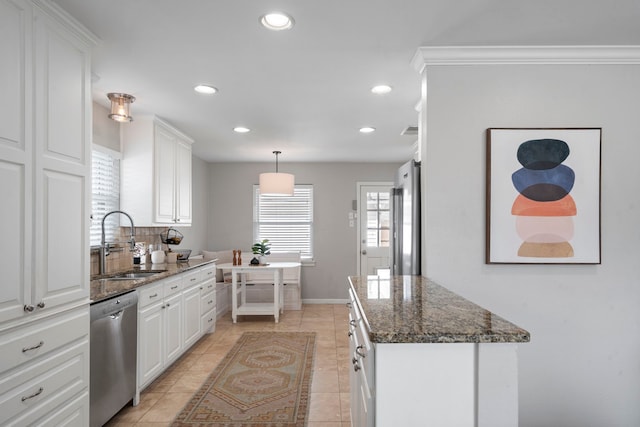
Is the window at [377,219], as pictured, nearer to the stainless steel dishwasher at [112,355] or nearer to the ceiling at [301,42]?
the ceiling at [301,42]

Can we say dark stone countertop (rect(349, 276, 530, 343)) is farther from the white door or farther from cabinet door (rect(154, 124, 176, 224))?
the white door

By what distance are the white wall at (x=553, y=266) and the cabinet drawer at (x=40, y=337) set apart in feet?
6.46

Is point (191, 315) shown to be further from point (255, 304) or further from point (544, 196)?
point (544, 196)

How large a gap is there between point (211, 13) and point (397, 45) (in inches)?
41.4

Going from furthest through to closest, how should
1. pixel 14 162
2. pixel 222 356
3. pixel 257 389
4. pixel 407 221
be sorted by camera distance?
pixel 222 356
pixel 257 389
pixel 407 221
pixel 14 162

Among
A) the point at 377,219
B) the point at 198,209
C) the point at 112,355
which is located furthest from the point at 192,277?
the point at 377,219

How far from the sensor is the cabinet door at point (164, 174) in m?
3.61

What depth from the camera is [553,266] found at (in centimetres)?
221

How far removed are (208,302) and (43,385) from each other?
2.57 meters

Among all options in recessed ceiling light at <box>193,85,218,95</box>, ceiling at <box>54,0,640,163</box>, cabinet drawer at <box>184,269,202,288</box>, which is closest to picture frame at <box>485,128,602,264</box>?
ceiling at <box>54,0,640,163</box>

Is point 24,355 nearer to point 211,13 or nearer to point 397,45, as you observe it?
point 211,13

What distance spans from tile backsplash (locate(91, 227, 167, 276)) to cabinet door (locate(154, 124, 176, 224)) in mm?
366

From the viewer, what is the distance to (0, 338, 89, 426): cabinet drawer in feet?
4.99

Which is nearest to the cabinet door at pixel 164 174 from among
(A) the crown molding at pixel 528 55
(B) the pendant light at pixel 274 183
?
(B) the pendant light at pixel 274 183
